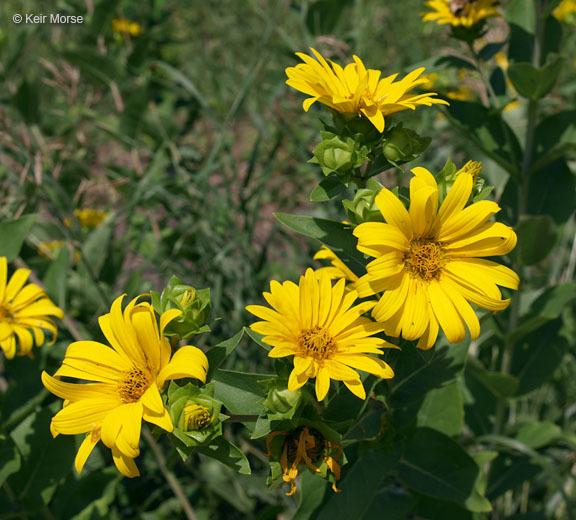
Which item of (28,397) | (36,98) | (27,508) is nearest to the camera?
(27,508)

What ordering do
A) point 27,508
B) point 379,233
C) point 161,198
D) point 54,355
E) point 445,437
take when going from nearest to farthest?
point 379,233, point 445,437, point 27,508, point 54,355, point 161,198

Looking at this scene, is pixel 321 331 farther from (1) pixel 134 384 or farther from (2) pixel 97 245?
(2) pixel 97 245

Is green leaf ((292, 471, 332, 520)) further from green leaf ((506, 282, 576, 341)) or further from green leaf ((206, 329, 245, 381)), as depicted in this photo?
green leaf ((506, 282, 576, 341))

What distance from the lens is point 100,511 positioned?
217 centimetres

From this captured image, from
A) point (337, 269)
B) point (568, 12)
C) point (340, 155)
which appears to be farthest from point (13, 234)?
point (568, 12)

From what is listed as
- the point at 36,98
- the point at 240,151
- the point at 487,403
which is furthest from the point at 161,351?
the point at 240,151

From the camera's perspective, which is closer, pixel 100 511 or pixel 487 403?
pixel 100 511

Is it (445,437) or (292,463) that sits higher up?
(292,463)

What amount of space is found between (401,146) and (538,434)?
5.05 ft

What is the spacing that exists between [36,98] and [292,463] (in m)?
2.95

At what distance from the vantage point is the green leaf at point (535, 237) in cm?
207

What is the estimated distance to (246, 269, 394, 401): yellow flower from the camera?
1.27 m

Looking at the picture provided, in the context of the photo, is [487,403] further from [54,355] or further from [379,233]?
[54,355]

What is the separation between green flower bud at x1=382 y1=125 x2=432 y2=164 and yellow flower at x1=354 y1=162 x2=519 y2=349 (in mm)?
154
